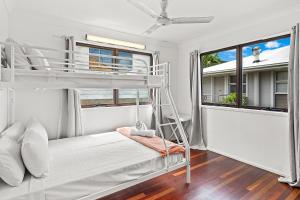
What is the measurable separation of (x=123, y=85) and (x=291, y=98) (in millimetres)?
2336

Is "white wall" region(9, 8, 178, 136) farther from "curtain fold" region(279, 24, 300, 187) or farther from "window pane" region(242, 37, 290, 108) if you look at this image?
"curtain fold" region(279, 24, 300, 187)

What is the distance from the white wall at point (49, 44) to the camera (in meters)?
2.69

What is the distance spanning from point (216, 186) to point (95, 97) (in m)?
2.59

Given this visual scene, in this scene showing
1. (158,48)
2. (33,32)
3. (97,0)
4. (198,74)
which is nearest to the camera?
(97,0)

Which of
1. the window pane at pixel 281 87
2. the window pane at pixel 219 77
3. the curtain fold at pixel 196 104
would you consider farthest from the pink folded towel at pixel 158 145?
the window pane at pixel 281 87

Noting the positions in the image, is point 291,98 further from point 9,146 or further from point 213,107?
point 9,146

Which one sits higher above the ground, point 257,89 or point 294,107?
point 257,89

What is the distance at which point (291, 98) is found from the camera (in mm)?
2406

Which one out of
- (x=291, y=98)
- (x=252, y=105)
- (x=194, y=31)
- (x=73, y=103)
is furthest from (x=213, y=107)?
(x=73, y=103)

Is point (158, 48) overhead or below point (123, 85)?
overhead

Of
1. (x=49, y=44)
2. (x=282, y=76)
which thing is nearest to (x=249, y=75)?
(x=282, y=76)

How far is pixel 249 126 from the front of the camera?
3045mm

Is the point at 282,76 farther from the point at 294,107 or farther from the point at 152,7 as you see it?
the point at 152,7

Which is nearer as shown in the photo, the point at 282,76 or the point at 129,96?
the point at 282,76
